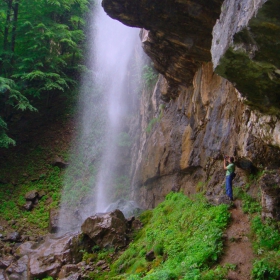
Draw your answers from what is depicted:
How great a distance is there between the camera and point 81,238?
10.2 meters

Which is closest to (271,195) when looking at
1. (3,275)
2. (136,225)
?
(136,225)

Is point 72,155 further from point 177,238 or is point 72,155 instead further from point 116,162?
point 177,238

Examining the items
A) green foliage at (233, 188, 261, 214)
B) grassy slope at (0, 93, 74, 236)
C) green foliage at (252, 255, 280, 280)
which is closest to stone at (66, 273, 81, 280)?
green foliage at (233, 188, 261, 214)

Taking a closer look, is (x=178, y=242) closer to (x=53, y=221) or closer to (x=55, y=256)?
(x=55, y=256)

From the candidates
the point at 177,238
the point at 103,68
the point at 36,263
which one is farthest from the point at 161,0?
the point at 103,68

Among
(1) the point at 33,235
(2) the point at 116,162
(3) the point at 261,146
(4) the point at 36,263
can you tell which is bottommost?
(1) the point at 33,235

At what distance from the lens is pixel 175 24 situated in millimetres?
8328

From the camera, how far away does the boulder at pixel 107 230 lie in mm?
9773

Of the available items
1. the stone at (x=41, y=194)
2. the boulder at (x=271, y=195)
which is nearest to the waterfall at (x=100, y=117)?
the stone at (x=41, y=194)

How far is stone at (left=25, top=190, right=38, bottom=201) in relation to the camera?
625 inches

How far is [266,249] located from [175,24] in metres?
5.67

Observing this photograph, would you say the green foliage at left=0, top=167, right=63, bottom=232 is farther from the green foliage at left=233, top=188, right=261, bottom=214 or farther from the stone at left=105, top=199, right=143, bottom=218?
the green foliage at left=233, top=188, right=261, bottom=214

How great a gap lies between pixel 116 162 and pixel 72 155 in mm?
3051

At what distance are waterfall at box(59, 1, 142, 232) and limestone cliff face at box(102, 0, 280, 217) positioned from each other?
120 inches
